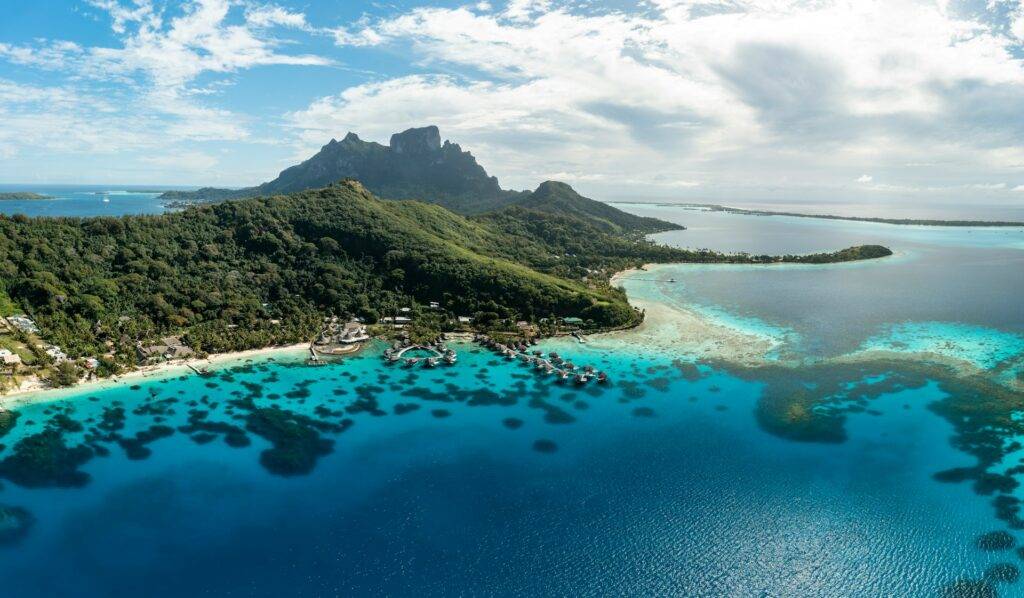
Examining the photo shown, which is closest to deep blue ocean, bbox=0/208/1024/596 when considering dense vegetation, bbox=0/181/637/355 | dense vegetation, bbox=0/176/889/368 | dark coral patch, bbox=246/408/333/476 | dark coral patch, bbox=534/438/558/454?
dark coral patch, bbox=246/408/333/476

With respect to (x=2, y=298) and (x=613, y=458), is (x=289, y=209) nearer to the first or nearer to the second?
(x=2, y=298)

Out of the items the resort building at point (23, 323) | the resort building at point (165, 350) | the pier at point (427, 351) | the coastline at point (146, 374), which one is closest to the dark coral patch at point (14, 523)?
the coastline at point (146, 374)

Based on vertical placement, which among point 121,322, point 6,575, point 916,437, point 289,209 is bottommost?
point 6,575

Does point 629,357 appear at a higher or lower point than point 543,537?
higher

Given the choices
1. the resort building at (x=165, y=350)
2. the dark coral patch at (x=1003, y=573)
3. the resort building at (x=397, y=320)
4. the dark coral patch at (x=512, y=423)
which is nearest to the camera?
the dark coral patch at (x=1003, y=573)

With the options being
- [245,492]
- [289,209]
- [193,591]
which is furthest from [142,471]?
[289,209]

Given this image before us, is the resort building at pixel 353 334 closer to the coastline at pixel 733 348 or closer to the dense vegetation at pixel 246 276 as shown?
the dense vegetation at pixel 246 276
